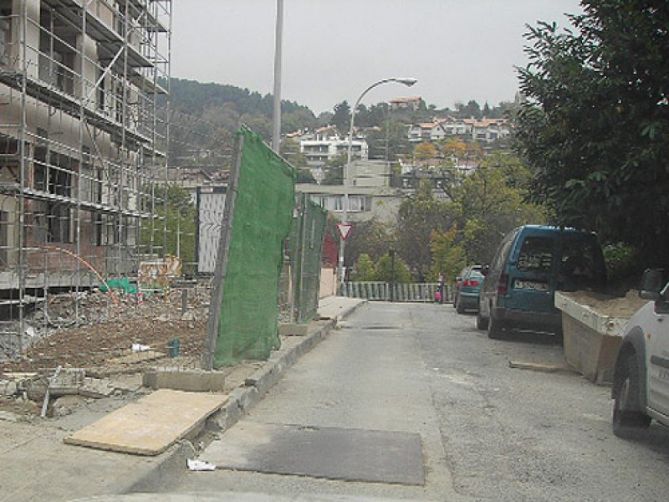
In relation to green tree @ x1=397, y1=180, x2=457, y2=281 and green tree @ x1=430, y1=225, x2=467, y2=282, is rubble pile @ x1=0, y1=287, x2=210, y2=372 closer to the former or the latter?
green tree @ x1=430, y1=225, x2=467, y2=282

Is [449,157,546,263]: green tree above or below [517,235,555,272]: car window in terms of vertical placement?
above

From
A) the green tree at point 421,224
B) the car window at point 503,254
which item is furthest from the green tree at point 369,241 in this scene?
the car window at point 503,254

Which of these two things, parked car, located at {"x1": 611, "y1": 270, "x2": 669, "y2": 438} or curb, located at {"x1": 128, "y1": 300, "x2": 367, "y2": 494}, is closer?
curb, located at {"x1": 128, "y1": 300, "x2": 367, "y2": 494}

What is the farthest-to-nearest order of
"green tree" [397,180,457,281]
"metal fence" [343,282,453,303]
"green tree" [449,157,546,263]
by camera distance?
"green tree" [397,180,457,281] → "green tree" [449,157,546,263] → "metal fence" [343,282,453,303]

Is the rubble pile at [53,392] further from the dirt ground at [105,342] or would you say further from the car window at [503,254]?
the car window at [503,254]

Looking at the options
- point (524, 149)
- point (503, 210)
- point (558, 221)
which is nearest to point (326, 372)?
point (558, 221)

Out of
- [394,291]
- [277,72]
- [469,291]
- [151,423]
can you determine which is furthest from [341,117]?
[151,423]

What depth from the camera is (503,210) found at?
48594mm

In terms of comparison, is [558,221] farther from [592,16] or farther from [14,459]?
[14,459]

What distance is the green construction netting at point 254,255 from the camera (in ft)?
24.4

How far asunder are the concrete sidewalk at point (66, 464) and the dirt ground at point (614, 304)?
490 cm

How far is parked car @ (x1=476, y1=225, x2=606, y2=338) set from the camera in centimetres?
1279

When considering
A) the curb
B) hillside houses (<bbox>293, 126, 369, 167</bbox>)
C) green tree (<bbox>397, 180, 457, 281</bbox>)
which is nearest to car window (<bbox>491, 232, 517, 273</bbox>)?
the curb

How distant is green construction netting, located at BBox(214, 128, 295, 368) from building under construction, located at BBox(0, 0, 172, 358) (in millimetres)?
4248
